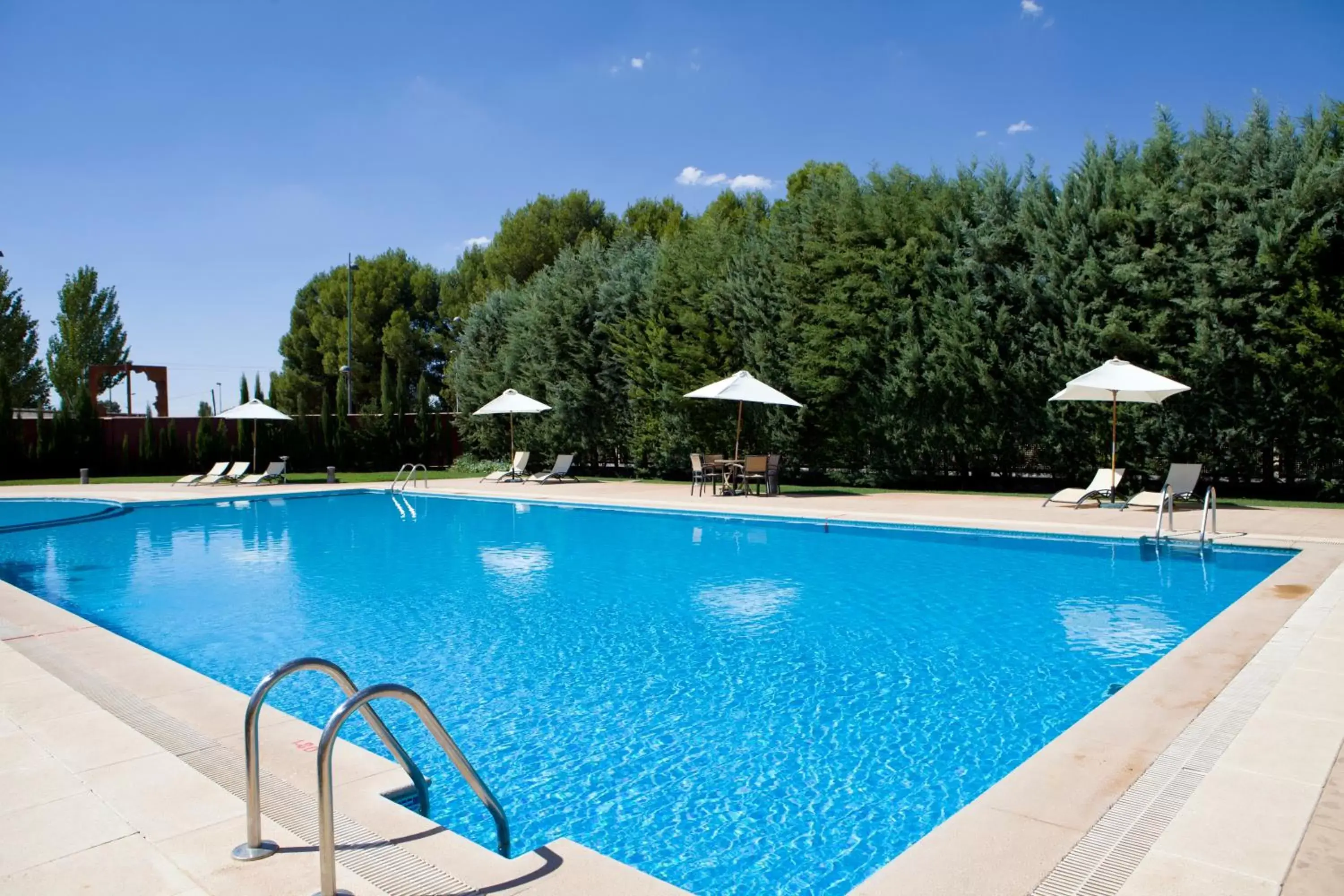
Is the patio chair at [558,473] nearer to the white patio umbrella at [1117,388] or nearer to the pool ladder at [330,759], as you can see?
the white patio umbrella at [1117,388]

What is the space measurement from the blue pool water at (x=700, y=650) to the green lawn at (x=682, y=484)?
4547 millimetres

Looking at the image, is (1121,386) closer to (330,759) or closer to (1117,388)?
(1117,388)

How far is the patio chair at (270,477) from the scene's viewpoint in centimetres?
2028

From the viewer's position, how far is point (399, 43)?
46.6ft

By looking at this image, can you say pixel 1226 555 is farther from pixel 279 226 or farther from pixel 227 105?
pixel 279 226

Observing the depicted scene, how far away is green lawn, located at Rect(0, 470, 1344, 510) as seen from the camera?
529 inches

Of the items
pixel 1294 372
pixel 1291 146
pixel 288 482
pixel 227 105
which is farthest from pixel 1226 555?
pixel 288 482

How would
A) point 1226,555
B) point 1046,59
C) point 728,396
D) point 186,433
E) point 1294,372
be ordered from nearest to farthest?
point 1226,555 < point 1294,372 < point 1046,59 < point 728,396 < point 186,433

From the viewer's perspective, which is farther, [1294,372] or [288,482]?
[288,482]

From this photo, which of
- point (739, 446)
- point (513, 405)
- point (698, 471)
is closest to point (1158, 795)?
point (698, 471)

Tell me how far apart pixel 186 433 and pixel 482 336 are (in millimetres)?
9088

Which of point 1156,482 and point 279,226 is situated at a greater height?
point 279,226

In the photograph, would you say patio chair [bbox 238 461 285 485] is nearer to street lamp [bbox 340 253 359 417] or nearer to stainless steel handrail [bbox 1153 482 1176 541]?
street lamp [bbox 340 253 359 417]

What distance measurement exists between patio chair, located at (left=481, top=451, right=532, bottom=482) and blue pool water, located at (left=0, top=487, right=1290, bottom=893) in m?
7.95
